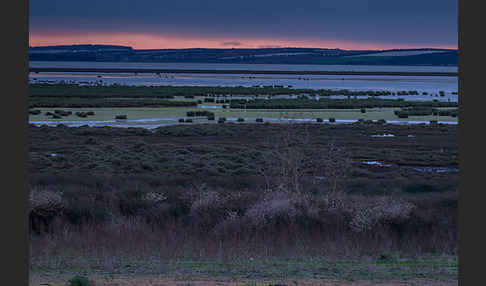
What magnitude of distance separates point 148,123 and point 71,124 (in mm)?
7305

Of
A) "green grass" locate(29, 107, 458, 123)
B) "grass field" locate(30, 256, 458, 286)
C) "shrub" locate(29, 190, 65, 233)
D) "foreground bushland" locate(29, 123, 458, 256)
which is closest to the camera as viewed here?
"grass field" locate(30, 256, 458, 286)

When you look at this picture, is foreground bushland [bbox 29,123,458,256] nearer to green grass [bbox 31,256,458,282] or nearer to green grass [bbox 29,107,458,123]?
green grass [bbox 31,256,458,282]

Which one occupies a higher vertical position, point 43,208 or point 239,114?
point 239,114

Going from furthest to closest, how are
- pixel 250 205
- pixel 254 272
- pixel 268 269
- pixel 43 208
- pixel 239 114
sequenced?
pixel 239 114 → pixel 250 205 → pixel 43 208 → pixel 268 269 → pixel 254 272

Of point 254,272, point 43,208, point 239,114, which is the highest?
point 239,114

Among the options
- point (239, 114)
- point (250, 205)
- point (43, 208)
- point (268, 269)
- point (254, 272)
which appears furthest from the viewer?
point (239, 114)

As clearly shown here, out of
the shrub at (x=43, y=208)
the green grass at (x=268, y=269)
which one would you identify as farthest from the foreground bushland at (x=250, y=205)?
the green grass at (x=268, y=269)

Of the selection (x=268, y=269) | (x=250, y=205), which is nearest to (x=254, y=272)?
(x=268, y=269)

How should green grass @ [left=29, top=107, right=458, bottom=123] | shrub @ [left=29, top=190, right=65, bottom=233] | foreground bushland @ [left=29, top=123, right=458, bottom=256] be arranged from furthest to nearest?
1. green grass @ [left=29, top=107, right=458, bottom=123]
2. shrub @ [left=29, top=190, right=65, bottom=233]
3. foreground bushland @ [left=29, top=123, right=458, bottom=256]

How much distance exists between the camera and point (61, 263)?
10.8 meters

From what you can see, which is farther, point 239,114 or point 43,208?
point 239,114

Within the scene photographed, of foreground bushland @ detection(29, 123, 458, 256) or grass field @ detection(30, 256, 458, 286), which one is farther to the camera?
foreground bushland @ detection(29, 123, 458, 256)

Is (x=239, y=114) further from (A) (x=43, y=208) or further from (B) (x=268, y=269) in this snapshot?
(B) (x=268, y=269)

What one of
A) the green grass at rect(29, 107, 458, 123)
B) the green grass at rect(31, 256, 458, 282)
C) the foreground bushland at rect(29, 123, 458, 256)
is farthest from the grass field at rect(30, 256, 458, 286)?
the green grass at rect(29, 107, 458, 123)
